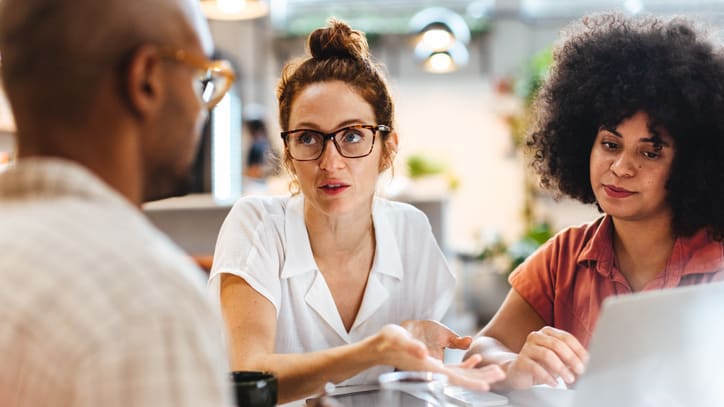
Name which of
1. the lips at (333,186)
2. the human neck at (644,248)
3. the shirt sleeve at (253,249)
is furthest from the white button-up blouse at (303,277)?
the human neck at (644,248)

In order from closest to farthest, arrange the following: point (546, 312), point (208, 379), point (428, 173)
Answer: point (208, 379) < point (546, 312) < point (428, 173)

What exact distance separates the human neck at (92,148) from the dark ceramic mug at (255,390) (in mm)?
359

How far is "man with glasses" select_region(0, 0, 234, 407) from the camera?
0.62 meters

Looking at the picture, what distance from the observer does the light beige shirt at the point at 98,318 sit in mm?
610

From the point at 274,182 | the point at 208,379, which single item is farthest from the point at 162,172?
the point at 274,182

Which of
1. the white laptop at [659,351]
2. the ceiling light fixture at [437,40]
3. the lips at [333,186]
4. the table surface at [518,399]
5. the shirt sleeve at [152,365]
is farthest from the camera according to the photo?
the ceiling light fixture at [437,40]

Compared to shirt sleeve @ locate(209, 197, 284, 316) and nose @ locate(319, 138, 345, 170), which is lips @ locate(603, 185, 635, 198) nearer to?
nose @ locate(319, 138, 345, 170)

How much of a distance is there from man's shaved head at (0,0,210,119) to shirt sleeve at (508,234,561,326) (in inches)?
43.2

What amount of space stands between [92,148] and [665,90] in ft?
3.69

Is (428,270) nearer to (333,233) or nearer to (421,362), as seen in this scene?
(333,233)

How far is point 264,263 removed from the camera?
154 centimetres

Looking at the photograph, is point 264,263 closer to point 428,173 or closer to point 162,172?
point 162,172

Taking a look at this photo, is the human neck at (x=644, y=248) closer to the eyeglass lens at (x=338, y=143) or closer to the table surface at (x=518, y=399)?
the table surface at (x=518, y=399)

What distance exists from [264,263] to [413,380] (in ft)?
1.28
